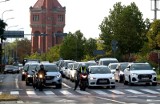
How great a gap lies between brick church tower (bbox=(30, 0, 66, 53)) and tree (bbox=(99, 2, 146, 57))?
86.7 meters

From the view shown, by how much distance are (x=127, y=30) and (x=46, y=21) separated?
92488mm

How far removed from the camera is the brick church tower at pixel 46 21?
182 metres

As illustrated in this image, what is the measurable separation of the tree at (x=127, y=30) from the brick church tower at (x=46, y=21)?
8673cm

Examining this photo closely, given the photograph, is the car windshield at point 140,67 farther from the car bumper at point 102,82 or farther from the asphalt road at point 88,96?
the asphalt road at point 88,96

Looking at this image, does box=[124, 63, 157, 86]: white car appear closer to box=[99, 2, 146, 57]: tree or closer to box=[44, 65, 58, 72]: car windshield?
box=[44, 65, 58, 72]: car windshield

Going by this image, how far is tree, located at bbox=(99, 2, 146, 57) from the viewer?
92188 millimetres

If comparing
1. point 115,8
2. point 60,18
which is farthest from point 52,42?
point 115,8

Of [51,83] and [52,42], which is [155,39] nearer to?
[51,83]

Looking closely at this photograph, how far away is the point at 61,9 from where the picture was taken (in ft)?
613

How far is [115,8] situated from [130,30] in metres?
6.45

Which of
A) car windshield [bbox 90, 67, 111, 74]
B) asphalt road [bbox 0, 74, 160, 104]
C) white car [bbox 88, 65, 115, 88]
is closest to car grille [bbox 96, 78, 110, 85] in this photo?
white car [bbox 88, 65, 115, 88]

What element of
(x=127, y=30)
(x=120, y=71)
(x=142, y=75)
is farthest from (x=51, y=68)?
(x=127, y=30)

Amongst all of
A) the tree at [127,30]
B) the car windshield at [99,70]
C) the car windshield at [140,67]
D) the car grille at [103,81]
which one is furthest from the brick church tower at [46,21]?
the car grille at [103,81]

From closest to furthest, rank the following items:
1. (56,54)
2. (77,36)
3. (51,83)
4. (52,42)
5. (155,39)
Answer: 1. (51,83)
2. (155,39)
3. (77,36)
4. (56,54)
5. (52,42)
